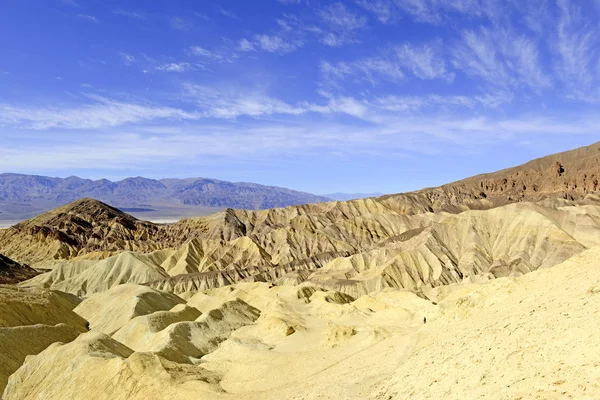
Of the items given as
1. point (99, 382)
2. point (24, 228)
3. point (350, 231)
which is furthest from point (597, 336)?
point (24, 228)

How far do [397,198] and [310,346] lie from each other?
120m

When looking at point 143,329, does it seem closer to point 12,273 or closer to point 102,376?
point 102,376

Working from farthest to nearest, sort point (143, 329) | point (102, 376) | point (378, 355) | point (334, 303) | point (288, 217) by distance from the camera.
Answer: point (288, 217), point (334, 303), point (143, 329), point (102, 376), point (378, 355)

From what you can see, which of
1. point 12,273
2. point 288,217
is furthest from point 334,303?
point 288,217

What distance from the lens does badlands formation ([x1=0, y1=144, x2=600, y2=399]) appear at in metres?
22.8

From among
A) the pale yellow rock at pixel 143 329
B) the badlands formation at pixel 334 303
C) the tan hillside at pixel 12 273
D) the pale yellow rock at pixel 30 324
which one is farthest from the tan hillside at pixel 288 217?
the pale yellow rock at pixel 143 329

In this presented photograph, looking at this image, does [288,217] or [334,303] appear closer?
[334,303]

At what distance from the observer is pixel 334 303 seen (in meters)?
71.6

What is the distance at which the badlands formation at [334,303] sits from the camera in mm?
22797

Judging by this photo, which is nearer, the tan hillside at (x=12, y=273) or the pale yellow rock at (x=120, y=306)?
the pale yellow rock at (x=120, y=306)

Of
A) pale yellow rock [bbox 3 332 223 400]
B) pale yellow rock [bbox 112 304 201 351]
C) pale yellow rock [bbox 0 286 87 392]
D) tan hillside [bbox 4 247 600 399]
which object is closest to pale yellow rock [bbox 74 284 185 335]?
pale yellow rock [bbox 0 286 87 392]

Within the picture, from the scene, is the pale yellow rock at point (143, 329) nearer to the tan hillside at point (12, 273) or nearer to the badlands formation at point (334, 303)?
the badlands formation at point (334, 303)

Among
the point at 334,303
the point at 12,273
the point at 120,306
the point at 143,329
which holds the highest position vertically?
the point at 334,303

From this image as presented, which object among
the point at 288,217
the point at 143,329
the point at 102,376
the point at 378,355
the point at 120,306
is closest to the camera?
the point at 378,355
